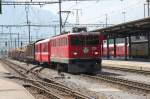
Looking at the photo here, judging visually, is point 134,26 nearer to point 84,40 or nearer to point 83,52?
point 84,40

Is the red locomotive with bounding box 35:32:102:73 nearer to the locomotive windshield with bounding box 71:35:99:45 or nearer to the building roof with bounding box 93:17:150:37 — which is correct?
the locomotive windshield with bounding box 71:35:99:45

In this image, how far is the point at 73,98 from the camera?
16188mm

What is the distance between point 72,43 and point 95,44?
153cm

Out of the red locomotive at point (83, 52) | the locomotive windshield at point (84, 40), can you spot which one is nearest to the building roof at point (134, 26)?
the locomotive windshield at point (84, 40)

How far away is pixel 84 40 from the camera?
99.4 ft

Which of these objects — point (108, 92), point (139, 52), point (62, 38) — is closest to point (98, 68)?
point (62, 38)

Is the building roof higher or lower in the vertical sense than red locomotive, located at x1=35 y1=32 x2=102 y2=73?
higher

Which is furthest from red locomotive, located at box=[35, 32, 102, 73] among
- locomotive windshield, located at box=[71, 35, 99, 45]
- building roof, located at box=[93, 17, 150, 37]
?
building roof, located at box=[93, 17, 150, 37]

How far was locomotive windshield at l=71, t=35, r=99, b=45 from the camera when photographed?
99.2ft

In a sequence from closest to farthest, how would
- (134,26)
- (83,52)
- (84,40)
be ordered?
(83,52) < (84,40) < (134,26)

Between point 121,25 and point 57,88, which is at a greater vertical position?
point 121,25

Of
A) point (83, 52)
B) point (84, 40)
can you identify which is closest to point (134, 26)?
point (84, 40)

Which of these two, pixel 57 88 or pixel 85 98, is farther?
pixel 57 88

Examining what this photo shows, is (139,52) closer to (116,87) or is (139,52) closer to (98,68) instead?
(98,68)
